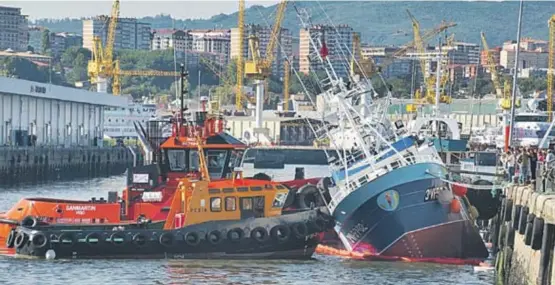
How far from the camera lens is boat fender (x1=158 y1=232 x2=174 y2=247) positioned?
42.3m

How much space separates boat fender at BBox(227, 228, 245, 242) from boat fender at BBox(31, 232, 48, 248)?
17.0 ft

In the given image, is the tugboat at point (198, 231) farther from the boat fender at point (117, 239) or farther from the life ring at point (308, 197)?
the life ring at point (308, 197)

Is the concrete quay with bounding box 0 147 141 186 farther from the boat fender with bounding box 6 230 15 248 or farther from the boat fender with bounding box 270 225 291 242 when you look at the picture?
the boat fender with bounding box 270 225 291 242

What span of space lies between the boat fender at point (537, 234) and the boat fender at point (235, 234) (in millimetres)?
12328

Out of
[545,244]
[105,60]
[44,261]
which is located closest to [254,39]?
[105,60]

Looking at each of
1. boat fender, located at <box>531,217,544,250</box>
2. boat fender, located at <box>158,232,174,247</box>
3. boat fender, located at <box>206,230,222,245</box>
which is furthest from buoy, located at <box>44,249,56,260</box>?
boat fender, located at <box>531,217,544,250</box>

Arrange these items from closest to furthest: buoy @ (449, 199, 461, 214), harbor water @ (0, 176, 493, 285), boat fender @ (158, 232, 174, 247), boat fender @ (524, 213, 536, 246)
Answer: boat fender @ (524, 213, 536, 246), harbor water @ (0, 176, 493, 285), boat fender @ (158, 232, 174, 247), buoy @ (449, 199, 461, 214)

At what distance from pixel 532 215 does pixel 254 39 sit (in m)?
123

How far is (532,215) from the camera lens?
1304 inches

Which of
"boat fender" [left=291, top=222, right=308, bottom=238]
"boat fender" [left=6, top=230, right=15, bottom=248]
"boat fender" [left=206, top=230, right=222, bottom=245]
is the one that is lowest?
"boat fender" [left=6, top=230, right=15, bottom=248]

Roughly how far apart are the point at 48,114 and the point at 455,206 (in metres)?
78.2

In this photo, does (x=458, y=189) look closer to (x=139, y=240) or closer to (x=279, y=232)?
(x=279, y=232)

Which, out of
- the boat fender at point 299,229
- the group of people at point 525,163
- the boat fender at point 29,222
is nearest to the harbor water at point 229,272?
the boat fender at point 299,229

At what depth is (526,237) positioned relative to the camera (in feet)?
108
